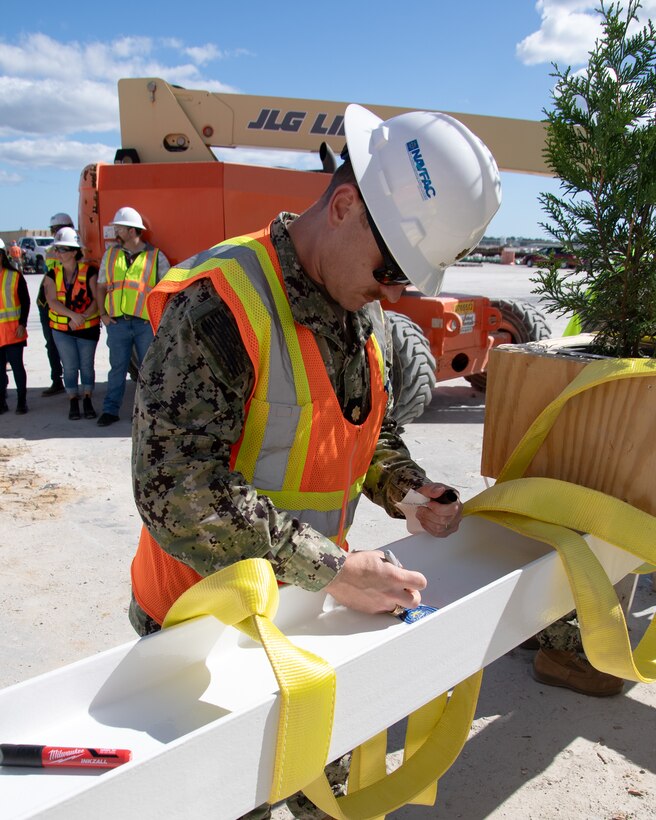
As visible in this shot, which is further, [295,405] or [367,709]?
[295,405]

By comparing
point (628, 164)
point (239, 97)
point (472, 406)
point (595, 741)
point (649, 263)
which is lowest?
point (595, 741)

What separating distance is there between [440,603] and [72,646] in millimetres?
2239

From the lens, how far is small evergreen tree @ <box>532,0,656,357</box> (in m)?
1.93

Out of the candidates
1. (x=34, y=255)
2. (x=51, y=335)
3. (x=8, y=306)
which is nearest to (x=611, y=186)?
(x=8, y=306)

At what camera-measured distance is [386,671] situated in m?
1.23

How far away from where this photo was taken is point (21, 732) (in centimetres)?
114

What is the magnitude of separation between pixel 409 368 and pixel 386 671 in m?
4.74

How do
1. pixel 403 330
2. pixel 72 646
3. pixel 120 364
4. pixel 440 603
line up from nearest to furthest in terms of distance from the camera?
pixel 440 603
pixel 72 646
pixel 403 330
pixel 120 364

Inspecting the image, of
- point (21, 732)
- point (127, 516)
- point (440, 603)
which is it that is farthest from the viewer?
point (127, 516)

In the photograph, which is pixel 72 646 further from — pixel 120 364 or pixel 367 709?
pixel 120 364

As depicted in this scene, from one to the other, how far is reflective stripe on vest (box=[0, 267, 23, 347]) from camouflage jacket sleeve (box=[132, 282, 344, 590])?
6455mm

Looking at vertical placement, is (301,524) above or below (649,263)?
below

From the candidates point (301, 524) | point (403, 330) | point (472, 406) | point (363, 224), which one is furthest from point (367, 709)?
point (472, 406)

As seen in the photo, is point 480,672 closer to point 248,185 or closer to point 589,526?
point 589,526
